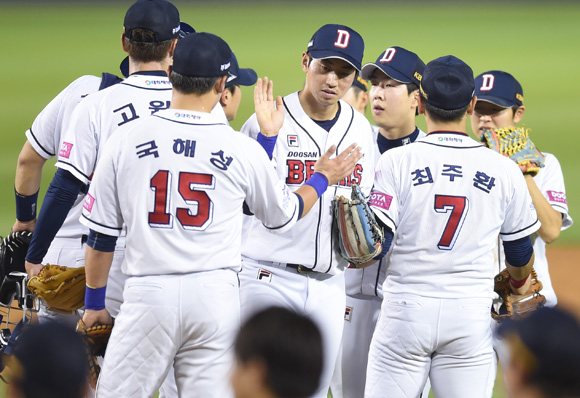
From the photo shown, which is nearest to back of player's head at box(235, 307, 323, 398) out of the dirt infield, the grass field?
the dirt infield

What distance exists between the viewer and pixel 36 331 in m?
1.87

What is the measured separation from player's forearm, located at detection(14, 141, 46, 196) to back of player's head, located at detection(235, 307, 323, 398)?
232 cm

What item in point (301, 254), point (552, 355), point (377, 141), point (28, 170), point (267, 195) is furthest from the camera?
point (377, 141)

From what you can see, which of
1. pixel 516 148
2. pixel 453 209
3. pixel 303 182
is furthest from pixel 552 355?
pixel 516 148

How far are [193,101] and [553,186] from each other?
2275 millimetres

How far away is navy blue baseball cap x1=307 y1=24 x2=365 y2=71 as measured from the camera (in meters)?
3.98

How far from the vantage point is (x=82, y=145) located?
352cm

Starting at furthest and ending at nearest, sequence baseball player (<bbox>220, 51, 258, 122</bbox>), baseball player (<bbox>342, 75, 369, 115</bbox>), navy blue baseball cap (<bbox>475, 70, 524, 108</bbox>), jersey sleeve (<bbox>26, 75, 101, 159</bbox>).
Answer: baseball player (<bbox>342, 75, 369, 115</bbox>)
baseball player (<bbox>220, 51, 258, 122</bbox>)
navy blue baseball cap (<bbox>475, 70, 524, 108</bbox>)
jersey sleeve (<bbox>26, 75, 101, 159</bbox>)

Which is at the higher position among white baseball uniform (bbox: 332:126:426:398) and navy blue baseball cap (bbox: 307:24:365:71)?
navy blue baseball cap (bbox: 307:24:365:71)

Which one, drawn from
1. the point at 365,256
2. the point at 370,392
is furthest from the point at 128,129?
the point at 370,392

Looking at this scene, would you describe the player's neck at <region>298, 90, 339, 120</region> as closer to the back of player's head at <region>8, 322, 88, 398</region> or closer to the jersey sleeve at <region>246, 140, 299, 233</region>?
the jersey sleeve at <region>246, 140, 299, 233</region>

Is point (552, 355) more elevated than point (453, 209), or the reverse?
point (453, 209)

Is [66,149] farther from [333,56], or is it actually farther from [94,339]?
[333,56]

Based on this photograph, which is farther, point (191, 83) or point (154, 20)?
point (154, 20)
